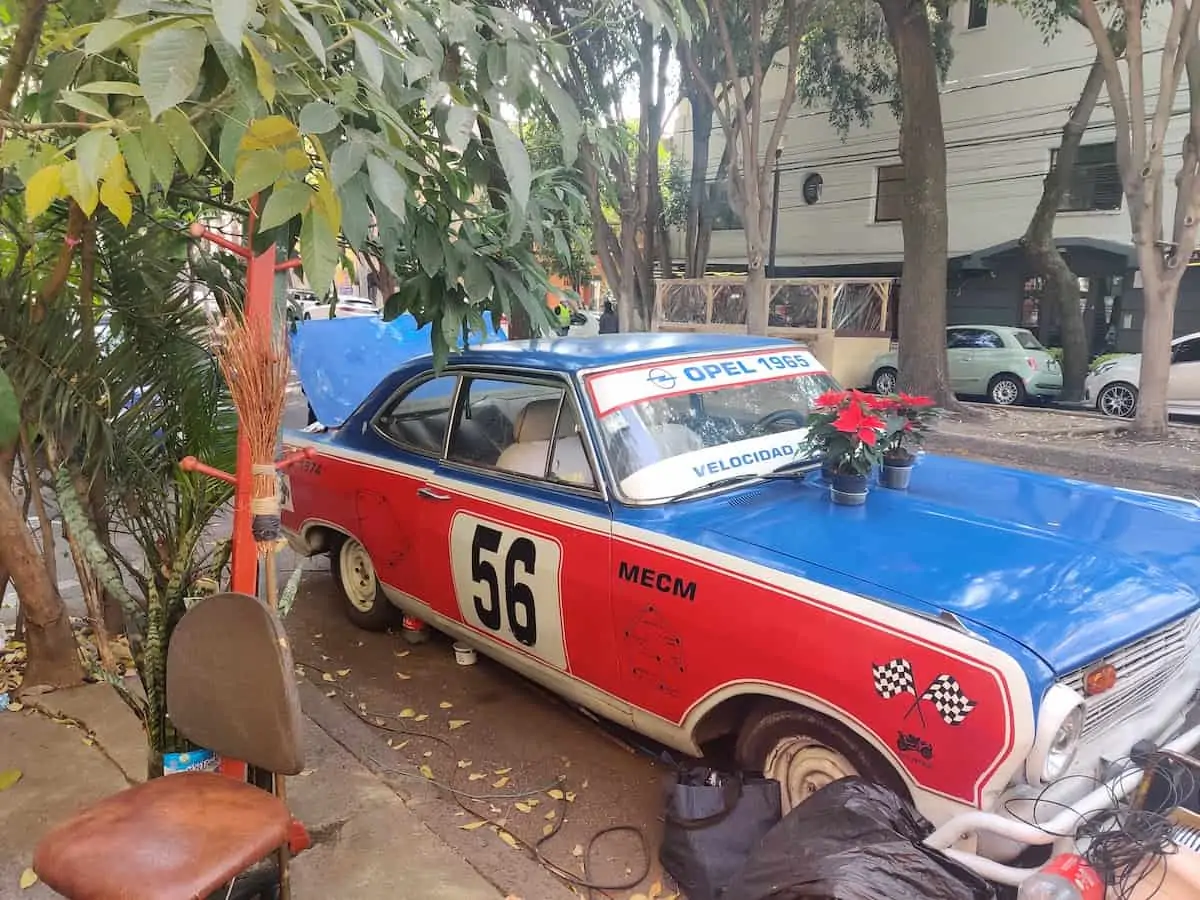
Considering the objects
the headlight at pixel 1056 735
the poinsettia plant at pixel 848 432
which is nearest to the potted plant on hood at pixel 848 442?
the poinsettia plant at pixel 848 432

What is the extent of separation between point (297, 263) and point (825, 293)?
15.4m

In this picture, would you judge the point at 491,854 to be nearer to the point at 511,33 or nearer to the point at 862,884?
the point at 862,884

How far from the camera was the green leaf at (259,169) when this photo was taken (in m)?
1.59

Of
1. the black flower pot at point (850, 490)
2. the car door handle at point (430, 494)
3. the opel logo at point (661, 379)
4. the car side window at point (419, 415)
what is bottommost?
the car door handle at point (430, 494)

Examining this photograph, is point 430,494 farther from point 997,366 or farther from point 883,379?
point 997,366

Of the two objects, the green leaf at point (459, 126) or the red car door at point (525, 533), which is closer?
the green leaf at point (459, 126)

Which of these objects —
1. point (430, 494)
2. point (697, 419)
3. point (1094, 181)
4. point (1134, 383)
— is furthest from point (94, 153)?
point (1094, 181)

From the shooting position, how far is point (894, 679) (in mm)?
2240

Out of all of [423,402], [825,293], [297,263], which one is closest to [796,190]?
[825,293]

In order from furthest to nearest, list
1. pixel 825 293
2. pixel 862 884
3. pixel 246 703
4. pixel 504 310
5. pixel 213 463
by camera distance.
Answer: pixel 825 293
pixel 213 463
pixel 504 310
pixel 246 703
pixel 862 884

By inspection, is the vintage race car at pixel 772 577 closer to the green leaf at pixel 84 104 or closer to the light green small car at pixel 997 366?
the green leaf at pixel 84 104

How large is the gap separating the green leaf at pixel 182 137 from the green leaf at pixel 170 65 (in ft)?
1.38

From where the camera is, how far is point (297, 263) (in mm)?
2438

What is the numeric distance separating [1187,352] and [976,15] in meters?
10.6
